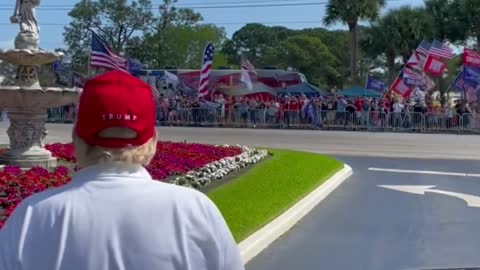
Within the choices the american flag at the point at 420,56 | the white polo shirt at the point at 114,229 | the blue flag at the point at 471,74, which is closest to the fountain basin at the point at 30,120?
the white polo shirt at the point at 114,229

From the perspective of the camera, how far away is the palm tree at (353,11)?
175 feet

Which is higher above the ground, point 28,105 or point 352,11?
point 352,11

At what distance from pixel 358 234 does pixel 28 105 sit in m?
6.46

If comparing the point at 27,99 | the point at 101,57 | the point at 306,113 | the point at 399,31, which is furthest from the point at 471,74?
the point at 27,99

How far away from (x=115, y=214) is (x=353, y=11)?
5235cm

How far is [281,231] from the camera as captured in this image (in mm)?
9656

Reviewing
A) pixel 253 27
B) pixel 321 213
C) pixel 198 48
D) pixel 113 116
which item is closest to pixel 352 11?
pixel 198 48

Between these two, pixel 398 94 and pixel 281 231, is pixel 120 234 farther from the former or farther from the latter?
pixel 398 94

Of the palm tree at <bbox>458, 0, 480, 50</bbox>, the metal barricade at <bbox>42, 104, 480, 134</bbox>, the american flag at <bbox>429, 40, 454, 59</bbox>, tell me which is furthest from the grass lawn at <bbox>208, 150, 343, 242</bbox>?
the palm tree at <bbox>458, 0, 480, 50</bbox>

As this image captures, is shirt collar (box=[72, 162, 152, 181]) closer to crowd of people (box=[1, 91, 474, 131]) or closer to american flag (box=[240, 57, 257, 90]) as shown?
crowd of people (box=[1, 91, 474, 131])

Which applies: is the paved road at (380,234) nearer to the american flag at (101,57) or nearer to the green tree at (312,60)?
the american flag at (101,57)

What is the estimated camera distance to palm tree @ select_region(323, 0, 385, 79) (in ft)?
175

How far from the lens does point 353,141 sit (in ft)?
88.9

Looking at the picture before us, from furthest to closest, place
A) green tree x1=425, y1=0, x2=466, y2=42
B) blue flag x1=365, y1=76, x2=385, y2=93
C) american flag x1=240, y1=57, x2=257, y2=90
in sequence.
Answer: green tree x1=425, y1=0, x2=466, y2=42, blue flag x1=365, y1=76, x2=385, y2=93, american flag x1=240, y1=57, x2=257, y2=90
